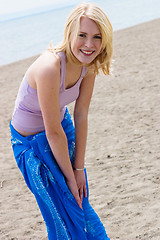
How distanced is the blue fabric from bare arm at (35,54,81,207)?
0.07 m

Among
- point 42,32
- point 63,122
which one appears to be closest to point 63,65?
point 63,122

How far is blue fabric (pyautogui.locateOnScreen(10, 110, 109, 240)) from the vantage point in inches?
91.4

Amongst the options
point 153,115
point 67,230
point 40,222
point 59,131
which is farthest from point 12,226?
point 153,115

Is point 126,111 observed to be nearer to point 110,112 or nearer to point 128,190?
point 110,112

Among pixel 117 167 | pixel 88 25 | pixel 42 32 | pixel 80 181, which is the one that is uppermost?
pixel 88 25

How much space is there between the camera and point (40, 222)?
3881 mm

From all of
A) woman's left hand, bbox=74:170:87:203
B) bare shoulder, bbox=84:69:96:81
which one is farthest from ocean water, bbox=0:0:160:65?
woman's left hand, bbox=74:170:87:203

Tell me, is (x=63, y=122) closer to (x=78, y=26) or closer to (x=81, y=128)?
(x=81, y=128)

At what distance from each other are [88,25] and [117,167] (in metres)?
2.93

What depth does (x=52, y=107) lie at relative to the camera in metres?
2.17

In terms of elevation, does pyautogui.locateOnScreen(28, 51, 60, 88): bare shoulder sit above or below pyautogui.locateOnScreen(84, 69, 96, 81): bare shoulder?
above

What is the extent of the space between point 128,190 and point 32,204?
44.6 inches

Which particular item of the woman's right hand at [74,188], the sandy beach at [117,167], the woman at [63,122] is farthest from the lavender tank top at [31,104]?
the sandy beach at [117,167]

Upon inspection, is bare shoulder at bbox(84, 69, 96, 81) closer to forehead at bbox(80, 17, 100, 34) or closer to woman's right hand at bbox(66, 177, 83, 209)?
forehead at bbox(80, 17, 100, 34)
